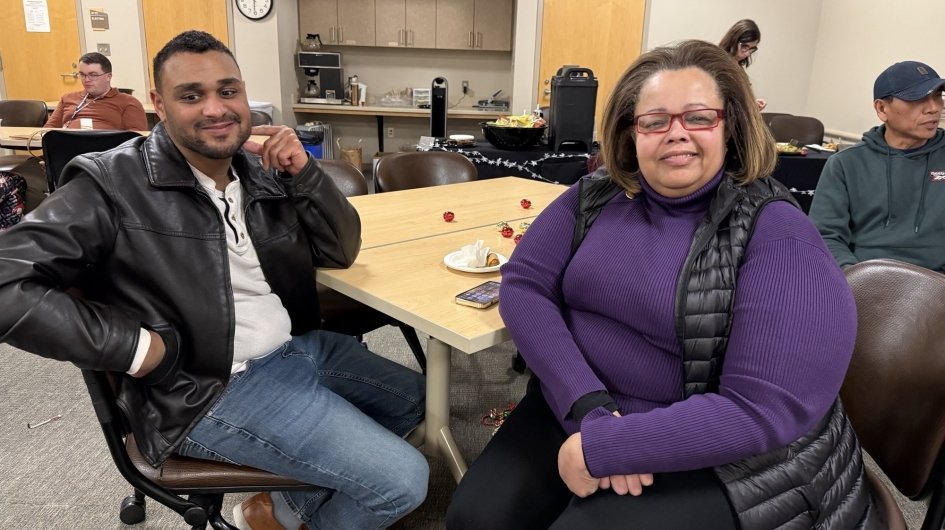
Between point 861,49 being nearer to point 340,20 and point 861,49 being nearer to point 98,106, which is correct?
point 340,20

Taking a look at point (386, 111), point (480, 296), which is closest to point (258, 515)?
point (480, 296)

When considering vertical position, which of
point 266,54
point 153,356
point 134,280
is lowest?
point 153,356

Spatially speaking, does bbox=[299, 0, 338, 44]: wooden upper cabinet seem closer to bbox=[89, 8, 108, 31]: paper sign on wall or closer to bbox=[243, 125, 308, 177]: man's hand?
bbox=[89, 8, 108, 31]: paper sign on wall

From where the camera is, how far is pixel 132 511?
168 centimetres

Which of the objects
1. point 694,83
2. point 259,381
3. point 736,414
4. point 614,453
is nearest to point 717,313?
point 736,414

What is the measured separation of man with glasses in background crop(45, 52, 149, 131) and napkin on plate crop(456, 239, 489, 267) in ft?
11.8

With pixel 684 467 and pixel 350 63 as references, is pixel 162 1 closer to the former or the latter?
pixel 350 63

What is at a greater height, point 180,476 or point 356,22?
point 356,22

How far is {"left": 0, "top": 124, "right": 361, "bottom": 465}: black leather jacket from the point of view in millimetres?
1020

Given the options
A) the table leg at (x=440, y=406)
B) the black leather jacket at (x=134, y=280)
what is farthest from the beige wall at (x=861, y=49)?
the black leather jacket at (x=134, y=280)

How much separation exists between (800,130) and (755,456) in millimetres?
4344

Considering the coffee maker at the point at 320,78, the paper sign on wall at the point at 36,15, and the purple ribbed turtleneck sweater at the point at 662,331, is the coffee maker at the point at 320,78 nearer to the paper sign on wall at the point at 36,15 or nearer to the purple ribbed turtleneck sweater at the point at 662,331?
the paper sign on wall at the point at 36,15

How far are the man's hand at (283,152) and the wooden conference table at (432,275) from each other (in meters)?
0.27

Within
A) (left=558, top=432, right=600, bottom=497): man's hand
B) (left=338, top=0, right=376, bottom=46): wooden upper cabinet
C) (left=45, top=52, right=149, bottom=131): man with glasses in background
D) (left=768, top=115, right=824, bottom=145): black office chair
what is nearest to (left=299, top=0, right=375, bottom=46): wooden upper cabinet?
(left=338, top=0, right=376, bottom=46): wooden upper cabinet
